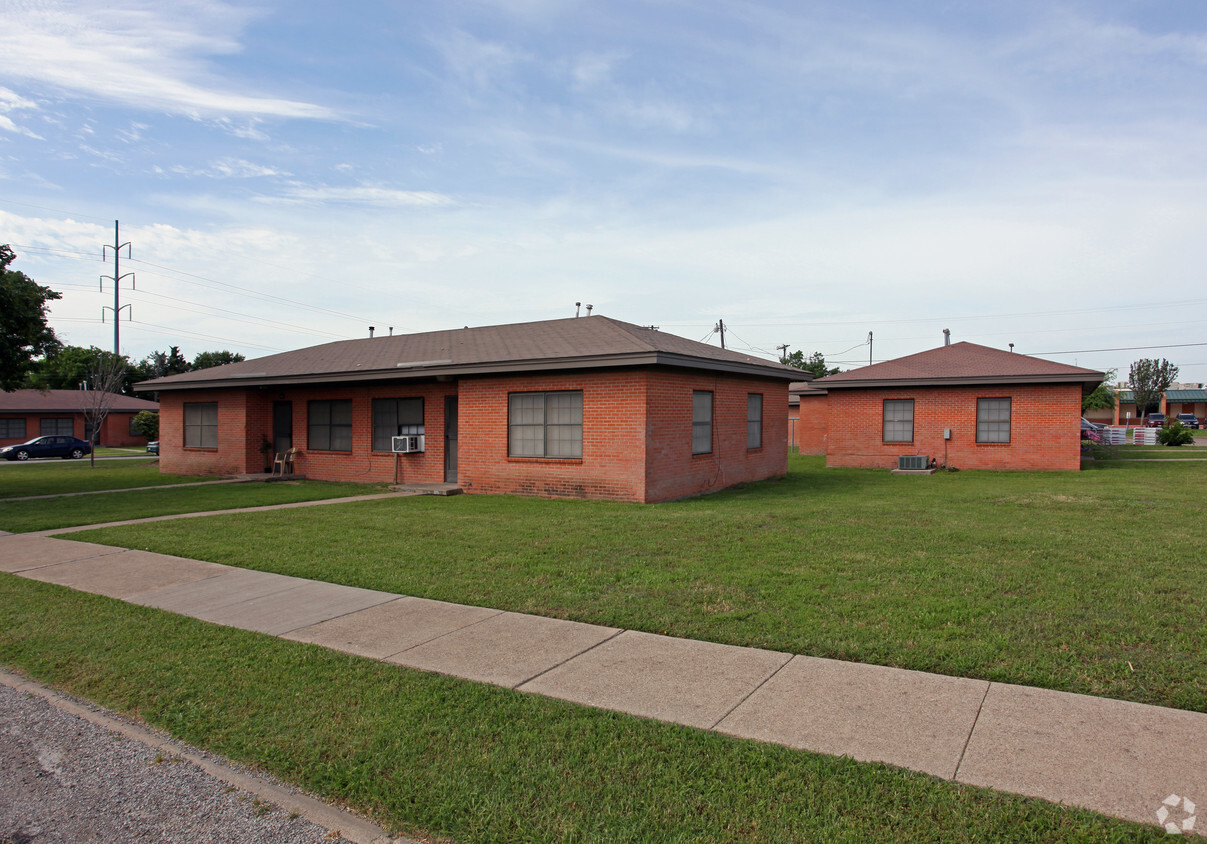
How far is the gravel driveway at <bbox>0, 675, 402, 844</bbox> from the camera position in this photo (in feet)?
11.4

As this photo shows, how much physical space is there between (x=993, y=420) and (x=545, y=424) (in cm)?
1505

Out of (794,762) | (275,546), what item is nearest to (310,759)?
(794,762)

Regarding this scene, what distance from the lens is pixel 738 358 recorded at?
17844 millimetres

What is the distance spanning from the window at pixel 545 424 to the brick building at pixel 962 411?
12694 mm

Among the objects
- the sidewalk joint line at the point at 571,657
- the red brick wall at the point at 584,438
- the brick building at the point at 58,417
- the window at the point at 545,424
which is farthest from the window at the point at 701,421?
the brick building at the point at 58,417

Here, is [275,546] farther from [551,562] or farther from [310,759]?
[310,759]

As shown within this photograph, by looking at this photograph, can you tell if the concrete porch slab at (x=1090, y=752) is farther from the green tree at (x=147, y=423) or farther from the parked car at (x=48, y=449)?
the green tree at (x=147, y=423)

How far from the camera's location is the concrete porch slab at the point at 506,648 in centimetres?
523

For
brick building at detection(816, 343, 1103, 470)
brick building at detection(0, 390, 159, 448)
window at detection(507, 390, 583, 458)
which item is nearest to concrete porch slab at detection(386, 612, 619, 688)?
window at detection(507, 390, 583, 458)

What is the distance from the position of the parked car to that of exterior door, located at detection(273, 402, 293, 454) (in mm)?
20569

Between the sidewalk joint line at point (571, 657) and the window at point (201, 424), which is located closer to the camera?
the sidewalk joint line at point (571, 657)

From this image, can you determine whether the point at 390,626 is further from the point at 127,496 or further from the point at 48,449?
the point at 48,449

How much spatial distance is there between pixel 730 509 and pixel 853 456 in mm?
13327

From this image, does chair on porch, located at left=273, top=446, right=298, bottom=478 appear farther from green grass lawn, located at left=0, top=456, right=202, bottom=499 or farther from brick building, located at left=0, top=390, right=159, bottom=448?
brick building, located at left=0, top=390, right=159, bottom=448
